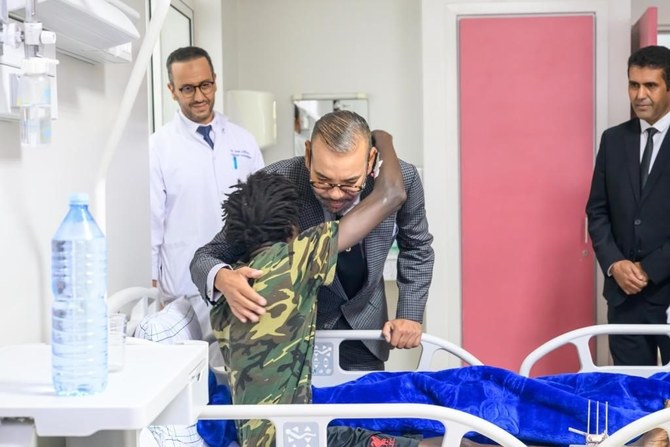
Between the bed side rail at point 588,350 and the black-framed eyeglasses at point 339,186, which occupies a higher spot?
the black-framed eyeglasses at point 339,186

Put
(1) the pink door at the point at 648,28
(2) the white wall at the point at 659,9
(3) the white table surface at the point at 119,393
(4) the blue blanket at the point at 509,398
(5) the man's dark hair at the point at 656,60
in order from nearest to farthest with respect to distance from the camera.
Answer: (3) the white table surface at the point at 119,393
(4) the blue blanket at the point at 509,398
(5) the man's dark hair at the point at 656,60
(1) the pink door at the point at 648,28
(2) the white wall at the point at 659,9

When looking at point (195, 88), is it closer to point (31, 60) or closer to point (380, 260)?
point (380, 260)

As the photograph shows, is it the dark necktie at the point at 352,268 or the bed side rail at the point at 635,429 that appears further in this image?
the dark necktie at the point at 352,268

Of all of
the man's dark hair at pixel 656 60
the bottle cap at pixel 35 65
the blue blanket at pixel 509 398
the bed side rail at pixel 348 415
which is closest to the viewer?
the bottle cap at pixel 35 65

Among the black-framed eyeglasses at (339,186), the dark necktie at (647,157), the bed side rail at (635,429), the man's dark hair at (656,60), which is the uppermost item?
the man's dark hair at (656,60)

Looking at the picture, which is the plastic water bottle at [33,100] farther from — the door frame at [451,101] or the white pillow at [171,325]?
the door frame at [451,101]

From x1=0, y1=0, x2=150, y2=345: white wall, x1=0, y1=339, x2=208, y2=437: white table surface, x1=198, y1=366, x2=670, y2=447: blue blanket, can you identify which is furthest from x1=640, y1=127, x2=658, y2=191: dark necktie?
x1=0, y1=339, x2=208, y2=437: white table surface

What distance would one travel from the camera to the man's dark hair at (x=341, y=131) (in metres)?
1.91

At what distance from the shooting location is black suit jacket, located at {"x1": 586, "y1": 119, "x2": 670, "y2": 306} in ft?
9.77

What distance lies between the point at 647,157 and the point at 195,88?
66.7 inches

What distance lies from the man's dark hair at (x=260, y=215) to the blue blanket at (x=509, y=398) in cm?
40

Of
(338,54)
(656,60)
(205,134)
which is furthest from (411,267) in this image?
(338,54)

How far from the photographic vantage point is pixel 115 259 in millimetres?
1934

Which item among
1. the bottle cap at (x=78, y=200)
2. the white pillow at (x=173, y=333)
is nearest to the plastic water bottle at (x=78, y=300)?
the bottle cap at (x=78, y=200)
